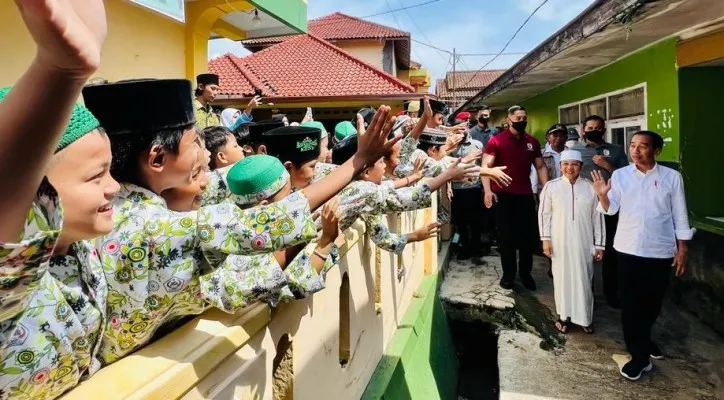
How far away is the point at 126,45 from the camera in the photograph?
5.33 meters

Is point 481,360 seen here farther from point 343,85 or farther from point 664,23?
point 343,85

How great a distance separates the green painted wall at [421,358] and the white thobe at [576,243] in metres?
1.35

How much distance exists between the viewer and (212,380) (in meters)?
1.48

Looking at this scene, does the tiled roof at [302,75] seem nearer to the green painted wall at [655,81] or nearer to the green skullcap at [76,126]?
the green painted wall at [655,81]

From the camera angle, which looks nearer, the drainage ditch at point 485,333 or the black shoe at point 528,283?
the drainage ditch at point 485,333

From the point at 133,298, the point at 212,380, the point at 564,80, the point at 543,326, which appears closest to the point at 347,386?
the point at 212,380

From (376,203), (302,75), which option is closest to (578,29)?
(376,203)

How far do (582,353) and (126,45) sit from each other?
5.50m

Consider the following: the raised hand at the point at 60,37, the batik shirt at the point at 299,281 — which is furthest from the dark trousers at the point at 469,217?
the raised hand at the point at 60,37

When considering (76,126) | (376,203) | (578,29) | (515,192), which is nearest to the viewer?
(76,126)

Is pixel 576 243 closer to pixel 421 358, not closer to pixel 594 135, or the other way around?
pixel 594 135

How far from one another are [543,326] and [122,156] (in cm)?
464

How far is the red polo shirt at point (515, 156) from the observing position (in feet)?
19.1

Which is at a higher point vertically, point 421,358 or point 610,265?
point 610,265
